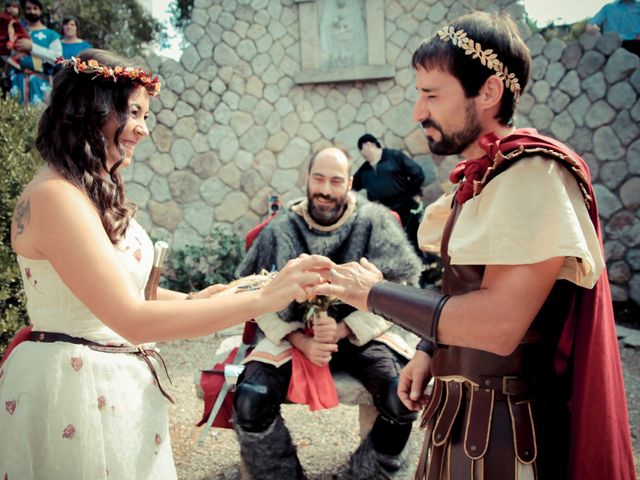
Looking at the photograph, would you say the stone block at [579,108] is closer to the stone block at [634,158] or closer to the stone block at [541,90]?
the stone block at [541,90]

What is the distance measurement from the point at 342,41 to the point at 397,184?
2.89 m

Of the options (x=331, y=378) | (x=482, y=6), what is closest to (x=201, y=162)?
(x=482, y=6)

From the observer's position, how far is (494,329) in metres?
1.30

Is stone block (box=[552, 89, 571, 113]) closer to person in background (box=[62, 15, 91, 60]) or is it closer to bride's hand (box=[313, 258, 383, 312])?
bride's hand (box=[313, 258, 383, 312])

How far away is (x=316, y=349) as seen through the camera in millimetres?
2906

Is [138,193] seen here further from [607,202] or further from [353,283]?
[353,283]

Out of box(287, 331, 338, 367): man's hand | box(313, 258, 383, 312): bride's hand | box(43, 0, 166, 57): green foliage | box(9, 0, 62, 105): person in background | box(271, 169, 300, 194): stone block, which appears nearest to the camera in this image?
box(313, 258, 383, 312): bride's hand

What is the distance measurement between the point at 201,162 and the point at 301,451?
580 cm

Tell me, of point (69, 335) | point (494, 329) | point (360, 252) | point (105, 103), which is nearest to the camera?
point (494, 329)

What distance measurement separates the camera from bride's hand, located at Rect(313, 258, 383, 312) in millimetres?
1732

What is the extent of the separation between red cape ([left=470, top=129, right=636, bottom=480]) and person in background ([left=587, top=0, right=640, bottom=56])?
7399 millimetres

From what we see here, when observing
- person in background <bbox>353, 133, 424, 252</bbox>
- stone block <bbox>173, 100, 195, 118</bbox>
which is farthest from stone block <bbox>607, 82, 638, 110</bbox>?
stone block <bbox>173, 100, 195, 118</bbox>

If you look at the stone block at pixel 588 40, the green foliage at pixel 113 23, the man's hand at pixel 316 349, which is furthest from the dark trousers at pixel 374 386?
the green foliage at pixel 113 23

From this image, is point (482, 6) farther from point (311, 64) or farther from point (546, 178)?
point (546, 178)
